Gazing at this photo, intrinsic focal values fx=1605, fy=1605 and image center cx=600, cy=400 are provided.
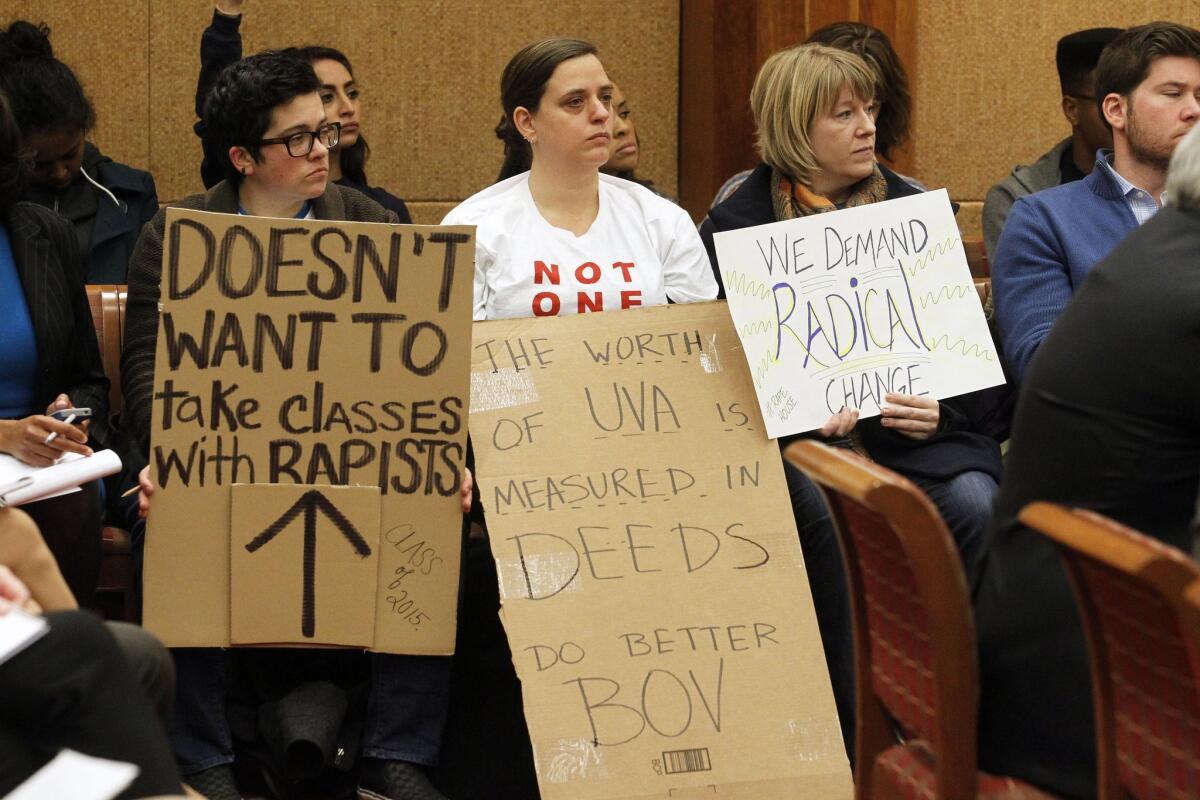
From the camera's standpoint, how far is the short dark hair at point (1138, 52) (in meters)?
3.71

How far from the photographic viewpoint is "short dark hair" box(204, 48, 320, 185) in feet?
11.8

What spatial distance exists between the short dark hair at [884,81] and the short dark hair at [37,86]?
1992mm

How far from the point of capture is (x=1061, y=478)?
1.97 m

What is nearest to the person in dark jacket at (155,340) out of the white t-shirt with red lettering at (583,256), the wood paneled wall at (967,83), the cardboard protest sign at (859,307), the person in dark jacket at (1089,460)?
the white t-shirt with red lettering at (583,256)

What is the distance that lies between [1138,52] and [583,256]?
139 centimetres

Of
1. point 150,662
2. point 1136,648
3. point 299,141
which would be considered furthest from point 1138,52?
point 150,662

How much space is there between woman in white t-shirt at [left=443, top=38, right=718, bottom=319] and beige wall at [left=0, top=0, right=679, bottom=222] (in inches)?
68.2

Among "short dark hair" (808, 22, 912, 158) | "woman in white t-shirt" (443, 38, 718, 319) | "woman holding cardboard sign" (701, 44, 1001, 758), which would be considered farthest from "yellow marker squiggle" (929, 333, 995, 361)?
"short dark hair" (808, 22, 912, 158)

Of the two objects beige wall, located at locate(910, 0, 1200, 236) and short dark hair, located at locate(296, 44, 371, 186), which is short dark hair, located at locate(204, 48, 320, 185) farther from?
beige wall, located at locate(910, 0, 1200, 236)

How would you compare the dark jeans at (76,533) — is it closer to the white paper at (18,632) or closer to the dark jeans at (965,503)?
the white paper at (18,632)

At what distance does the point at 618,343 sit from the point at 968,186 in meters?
2.91

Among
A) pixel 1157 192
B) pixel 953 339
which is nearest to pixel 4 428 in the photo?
pixel 953 339

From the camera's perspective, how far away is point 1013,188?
4.52 m

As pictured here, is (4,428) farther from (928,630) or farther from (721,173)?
(721,173)
